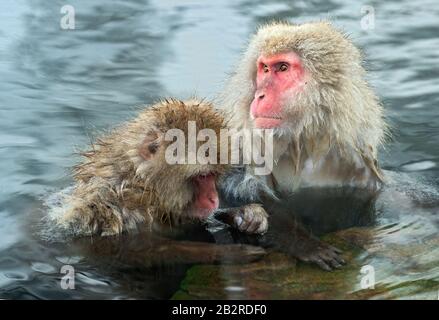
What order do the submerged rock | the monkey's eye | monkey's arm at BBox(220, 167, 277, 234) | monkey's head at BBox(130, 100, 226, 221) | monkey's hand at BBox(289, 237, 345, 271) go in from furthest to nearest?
monkey's arm at BBox(220, 167, 277, 234) → the monkey's eye → monkey's head at BBox(130, 100, 226, 221) → monkey's hand at BBox(289, 237, 345, 271) → the submerged rock

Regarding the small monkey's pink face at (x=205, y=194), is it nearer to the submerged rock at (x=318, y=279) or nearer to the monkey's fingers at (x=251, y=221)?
the monkey's fingers at (x=251, y=221)

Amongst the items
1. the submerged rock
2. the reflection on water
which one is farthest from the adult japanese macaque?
the reflection on water

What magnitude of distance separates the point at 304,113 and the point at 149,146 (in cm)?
123

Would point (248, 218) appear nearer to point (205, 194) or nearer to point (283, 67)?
point (205, 194)

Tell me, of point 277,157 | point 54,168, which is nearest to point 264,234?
point 277,157

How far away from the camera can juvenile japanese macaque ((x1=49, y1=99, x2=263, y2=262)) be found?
646cm

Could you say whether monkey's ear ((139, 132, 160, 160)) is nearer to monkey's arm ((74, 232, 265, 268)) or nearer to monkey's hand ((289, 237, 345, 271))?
monkey's arm ((74, 232, 265, 268))

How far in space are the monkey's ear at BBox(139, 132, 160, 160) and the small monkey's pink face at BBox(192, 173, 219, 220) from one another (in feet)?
1.22

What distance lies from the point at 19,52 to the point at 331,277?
648 cm

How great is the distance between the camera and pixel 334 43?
6.90m

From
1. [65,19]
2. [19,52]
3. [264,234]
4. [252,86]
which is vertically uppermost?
[65,19]

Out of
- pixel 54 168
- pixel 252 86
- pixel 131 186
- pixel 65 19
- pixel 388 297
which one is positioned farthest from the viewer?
pixel 65 19

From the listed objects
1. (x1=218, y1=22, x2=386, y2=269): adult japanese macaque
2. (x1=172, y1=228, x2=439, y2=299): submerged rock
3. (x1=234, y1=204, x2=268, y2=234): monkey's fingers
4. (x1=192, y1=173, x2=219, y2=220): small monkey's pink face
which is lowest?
(x1=172, y1=228, x2=439, y2=299): submerged rock
